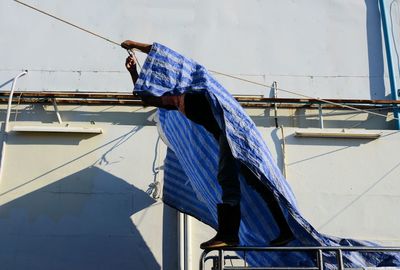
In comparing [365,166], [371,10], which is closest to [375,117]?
[365,166]

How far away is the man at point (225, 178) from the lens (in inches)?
112

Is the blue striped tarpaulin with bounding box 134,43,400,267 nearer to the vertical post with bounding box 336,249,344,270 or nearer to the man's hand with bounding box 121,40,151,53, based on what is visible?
the man's hand with bounding box 121,40,151,53

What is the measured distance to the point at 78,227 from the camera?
187 inches

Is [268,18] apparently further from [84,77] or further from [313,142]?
[84,77]

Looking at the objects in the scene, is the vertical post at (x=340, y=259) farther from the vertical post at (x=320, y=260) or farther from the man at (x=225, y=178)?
the man at (x=225, y=178)

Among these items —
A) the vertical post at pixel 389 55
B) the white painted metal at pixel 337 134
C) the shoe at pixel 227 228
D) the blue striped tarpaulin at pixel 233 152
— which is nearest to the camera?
the shoe at pixel 227 228

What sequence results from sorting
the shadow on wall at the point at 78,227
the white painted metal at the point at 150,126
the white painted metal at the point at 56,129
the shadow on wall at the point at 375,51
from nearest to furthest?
1. the shadow on wall at the point at 78,227
2. the white painted metal at the point at 150,126
3. the white painted metal at the point at 56,129
4. the shadow on wall at the point at 375,51

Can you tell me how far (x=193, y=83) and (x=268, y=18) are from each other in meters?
3.28


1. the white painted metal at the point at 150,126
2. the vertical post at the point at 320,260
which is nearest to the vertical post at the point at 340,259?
the vertical post at the point at 320,260

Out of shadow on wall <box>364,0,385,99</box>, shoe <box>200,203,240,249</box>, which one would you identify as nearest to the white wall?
shadow on wall <box>364,0,385,99</box>

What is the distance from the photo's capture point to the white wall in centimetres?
572

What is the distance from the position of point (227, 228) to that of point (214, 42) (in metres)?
3.44

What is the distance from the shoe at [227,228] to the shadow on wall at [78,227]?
199cm

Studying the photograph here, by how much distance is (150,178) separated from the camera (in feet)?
16.3
